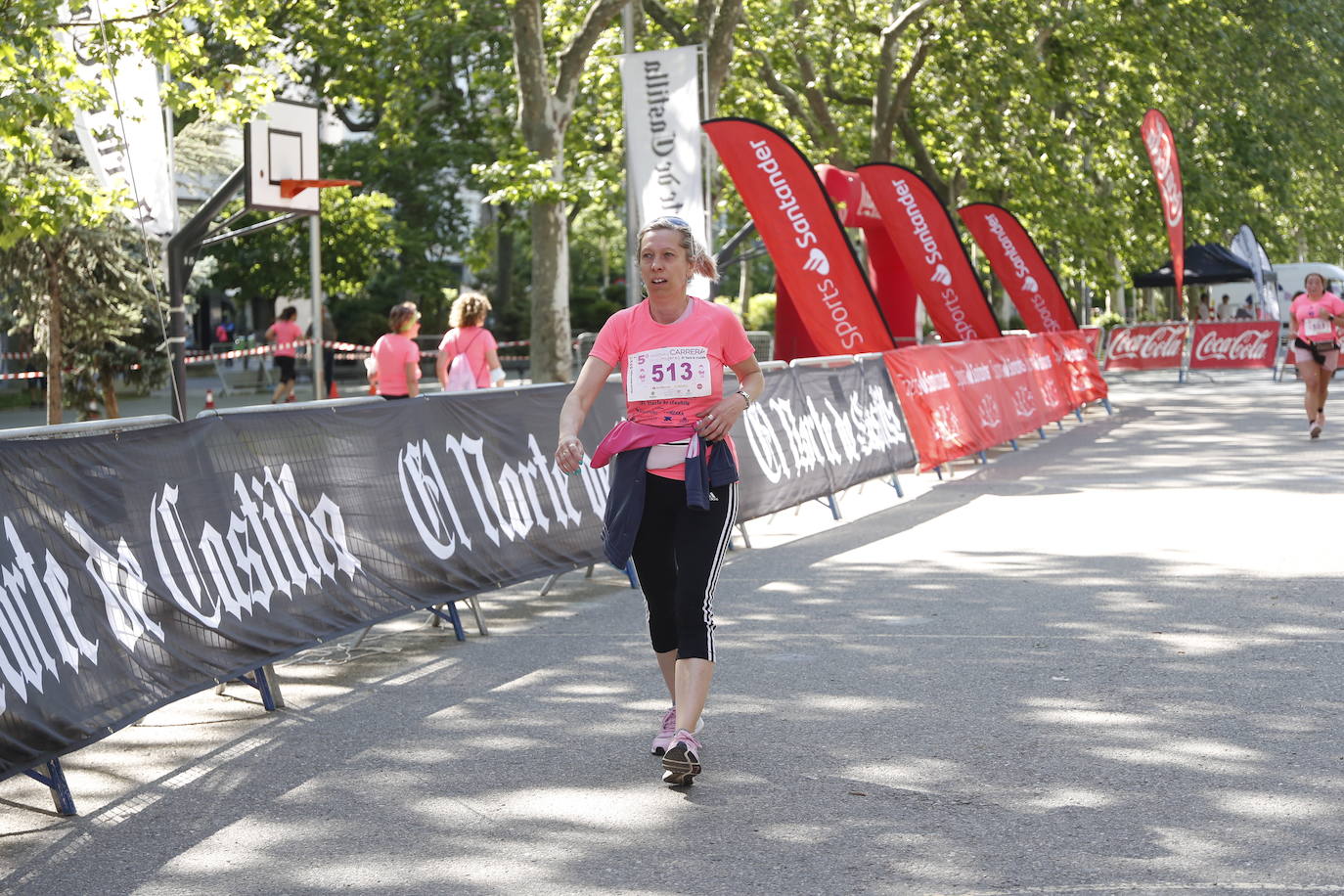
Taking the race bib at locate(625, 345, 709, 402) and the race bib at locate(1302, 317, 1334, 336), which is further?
the race bib at locate(1302, 317, 1334, 336)

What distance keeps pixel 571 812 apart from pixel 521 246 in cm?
6068

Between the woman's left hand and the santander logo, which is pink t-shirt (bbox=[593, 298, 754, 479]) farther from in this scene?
the santander logo

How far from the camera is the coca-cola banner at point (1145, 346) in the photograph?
36.1 metres

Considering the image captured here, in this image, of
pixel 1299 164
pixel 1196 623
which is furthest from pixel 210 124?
pixel 1299 164

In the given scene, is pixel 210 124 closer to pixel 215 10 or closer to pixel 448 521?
pixel 215 10

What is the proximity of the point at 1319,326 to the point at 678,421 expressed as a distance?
1398 cm

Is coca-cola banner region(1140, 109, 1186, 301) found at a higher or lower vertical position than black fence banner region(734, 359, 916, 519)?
higher

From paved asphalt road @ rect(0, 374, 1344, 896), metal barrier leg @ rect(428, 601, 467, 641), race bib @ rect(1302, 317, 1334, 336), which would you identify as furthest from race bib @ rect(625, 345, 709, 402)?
race bib @ rect(1302, 317, 1334, 336)

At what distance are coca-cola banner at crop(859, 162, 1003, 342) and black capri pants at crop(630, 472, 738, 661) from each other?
1607cm

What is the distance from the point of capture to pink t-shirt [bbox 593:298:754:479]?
5.94m

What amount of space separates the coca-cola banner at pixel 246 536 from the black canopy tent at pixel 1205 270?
118 feet

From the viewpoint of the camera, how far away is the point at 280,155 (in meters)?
16.8

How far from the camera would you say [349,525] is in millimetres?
7793

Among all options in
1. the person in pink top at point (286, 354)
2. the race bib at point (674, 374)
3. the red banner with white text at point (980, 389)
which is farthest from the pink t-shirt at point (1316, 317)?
the person in pink top at point (286, 354)
